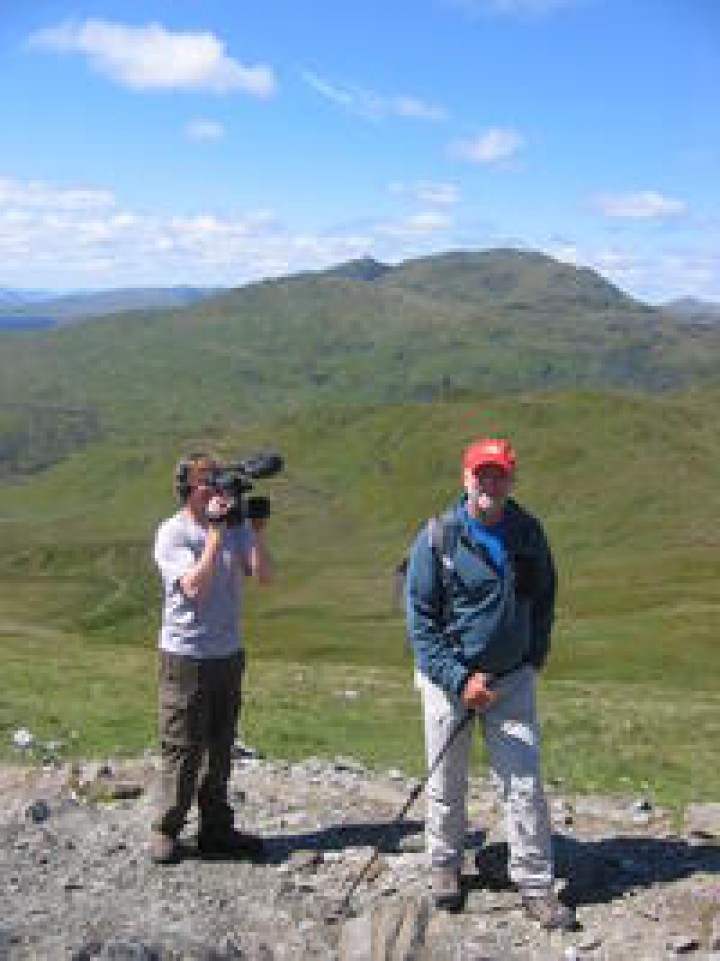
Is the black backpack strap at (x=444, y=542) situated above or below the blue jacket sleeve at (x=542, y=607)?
above

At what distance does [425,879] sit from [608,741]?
1474cm

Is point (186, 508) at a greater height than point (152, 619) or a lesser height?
greater

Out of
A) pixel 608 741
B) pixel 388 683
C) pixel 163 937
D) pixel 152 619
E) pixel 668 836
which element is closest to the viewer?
pixel 163 937

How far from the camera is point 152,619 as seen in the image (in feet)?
500

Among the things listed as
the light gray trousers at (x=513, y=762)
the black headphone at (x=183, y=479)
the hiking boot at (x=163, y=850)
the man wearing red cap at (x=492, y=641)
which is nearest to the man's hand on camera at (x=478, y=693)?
the man wearing red cap at (x=492, y=641)

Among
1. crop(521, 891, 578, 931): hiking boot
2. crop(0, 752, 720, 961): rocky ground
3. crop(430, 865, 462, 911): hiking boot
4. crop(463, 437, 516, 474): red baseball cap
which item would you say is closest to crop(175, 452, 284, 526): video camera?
crop(463, 437, 516, 474): red baseball cap

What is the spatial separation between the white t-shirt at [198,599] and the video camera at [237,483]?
0.93 ft

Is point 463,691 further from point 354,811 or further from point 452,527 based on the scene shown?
point 354,811

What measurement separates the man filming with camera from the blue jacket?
1.98 meters

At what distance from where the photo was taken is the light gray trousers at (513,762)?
11.5 m

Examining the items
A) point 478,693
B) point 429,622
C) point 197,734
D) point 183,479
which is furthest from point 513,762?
point 183,479

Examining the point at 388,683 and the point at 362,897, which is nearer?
the point at 362,897

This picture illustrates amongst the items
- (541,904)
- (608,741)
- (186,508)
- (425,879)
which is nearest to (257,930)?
(425,879)

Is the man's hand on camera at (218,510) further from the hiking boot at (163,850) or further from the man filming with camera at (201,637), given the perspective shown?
the hiking boot at (163,850)
